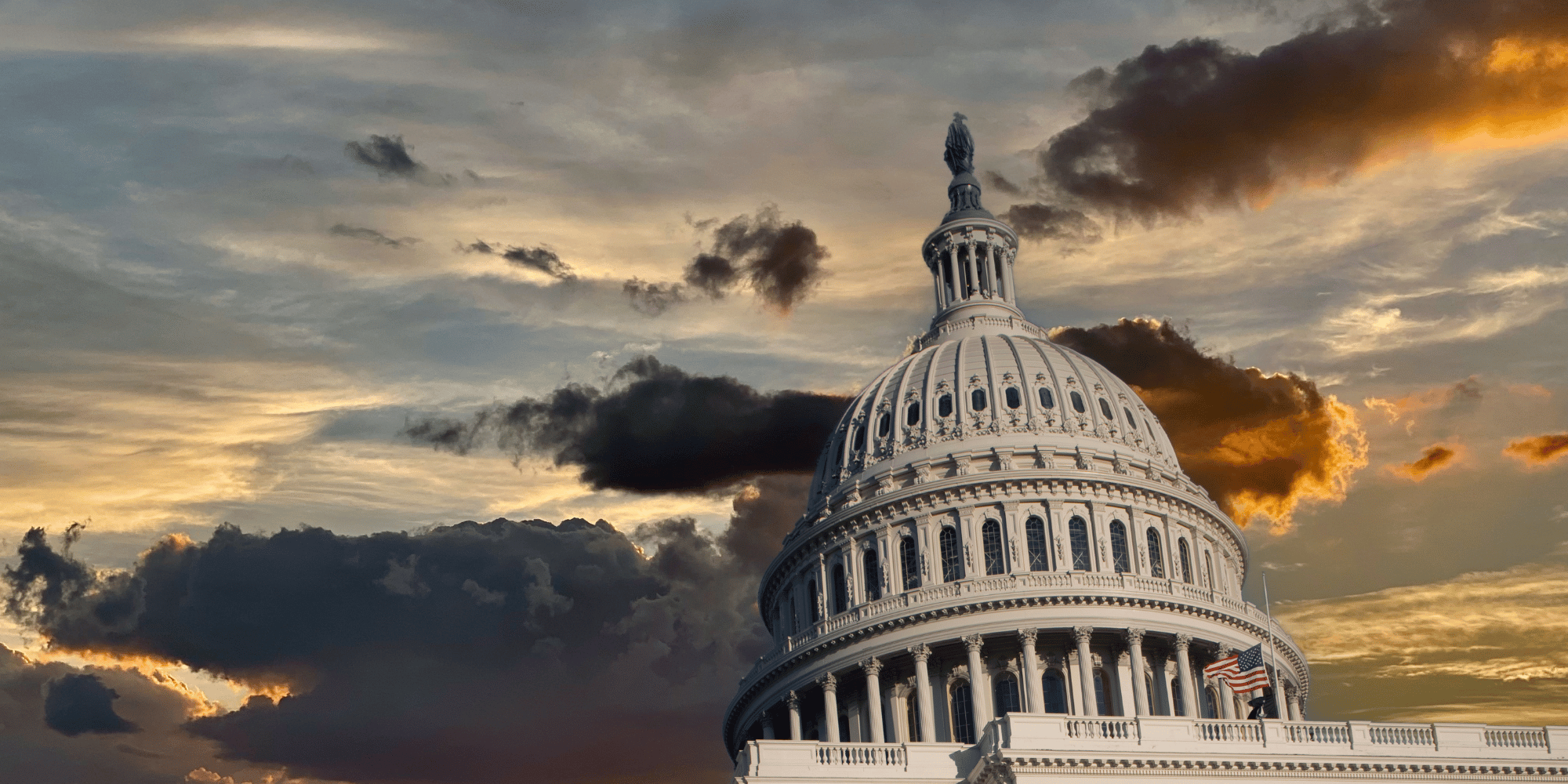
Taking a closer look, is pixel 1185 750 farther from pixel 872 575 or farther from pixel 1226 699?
pixel 872 575

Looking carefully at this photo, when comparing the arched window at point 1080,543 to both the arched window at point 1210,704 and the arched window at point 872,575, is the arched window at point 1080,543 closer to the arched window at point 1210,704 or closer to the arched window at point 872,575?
the arched window at point 1210,704

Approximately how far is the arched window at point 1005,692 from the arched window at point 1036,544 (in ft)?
17.1

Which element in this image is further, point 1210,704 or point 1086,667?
point 1210,704

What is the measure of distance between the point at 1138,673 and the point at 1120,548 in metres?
8.48

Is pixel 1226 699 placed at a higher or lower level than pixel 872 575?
lower

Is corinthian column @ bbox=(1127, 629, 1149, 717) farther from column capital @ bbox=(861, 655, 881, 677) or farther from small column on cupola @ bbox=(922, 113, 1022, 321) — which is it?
small column on cupola @ bbox=(922, 113, 1022, 321)

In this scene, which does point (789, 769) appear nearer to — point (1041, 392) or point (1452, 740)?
point (1452, 740)

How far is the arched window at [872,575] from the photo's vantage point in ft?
277

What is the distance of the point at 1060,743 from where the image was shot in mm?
55375

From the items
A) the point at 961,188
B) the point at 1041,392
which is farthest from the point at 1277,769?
the point at 961,188

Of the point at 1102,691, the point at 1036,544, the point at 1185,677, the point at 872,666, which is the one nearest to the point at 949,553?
the point at 1036,544

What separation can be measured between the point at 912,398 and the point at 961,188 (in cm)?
1971

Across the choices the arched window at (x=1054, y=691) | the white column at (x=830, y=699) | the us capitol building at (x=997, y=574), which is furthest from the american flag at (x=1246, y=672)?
the white column at (x=830, y=699)

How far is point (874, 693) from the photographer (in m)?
78.3
